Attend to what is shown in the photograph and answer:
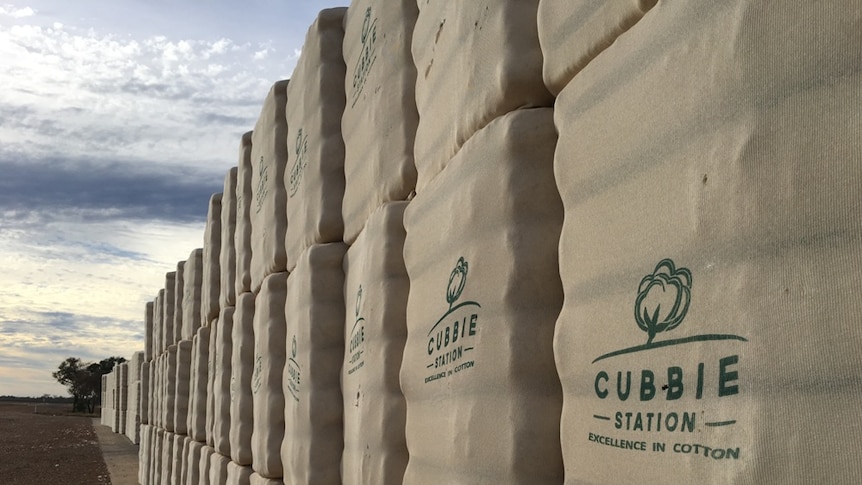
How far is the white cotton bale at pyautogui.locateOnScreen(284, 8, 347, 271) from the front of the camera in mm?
2939

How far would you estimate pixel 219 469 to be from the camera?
4820mm

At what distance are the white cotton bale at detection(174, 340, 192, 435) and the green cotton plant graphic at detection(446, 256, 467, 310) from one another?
21.6ft

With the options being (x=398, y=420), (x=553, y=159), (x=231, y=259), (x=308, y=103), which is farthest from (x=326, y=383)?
(x=231, y=259)

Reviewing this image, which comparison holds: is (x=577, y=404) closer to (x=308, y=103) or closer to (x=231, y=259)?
(x=308, y=103)

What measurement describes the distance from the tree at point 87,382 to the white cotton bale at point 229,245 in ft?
141

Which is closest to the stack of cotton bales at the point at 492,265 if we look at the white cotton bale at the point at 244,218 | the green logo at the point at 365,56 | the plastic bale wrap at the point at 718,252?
the plastic bale wrap at the point at 718,252

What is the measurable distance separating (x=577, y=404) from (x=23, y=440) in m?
20.1

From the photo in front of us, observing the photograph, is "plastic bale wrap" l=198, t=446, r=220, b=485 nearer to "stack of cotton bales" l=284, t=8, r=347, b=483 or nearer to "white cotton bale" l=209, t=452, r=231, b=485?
"white cotton bale" l=209, t=452, r=231, b=485

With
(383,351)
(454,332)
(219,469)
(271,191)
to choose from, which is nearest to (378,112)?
(383,351)

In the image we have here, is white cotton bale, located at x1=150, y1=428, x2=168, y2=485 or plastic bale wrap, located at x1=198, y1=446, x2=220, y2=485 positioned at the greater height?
plastic bale wrap, located at x1=198, y1=446, x2=220, y2=485

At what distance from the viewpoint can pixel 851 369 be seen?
793 mm

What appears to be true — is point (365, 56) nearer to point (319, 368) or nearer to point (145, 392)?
point (319, 368)

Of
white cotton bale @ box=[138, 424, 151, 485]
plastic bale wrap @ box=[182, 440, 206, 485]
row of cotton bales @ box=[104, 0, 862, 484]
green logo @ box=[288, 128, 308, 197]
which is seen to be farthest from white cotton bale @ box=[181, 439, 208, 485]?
white cotton bale @ box=[138, 424, 151, 485]

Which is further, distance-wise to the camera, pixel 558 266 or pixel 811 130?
pixel 558 266
